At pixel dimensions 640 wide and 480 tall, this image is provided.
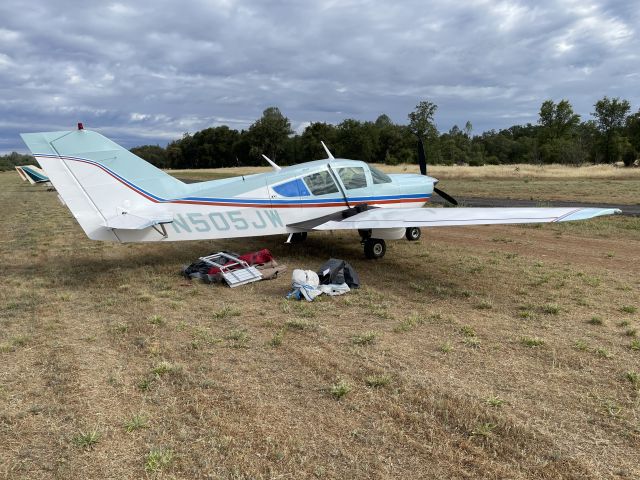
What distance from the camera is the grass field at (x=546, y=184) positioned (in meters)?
21.5

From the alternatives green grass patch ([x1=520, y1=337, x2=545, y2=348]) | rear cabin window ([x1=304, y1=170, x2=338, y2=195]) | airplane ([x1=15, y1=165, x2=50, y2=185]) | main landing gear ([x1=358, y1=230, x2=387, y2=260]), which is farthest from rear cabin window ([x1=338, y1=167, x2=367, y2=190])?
airplane ([x1=15, y1=165, x2=50, y2=185])

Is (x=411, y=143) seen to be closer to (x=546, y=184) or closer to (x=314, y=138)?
(x=314, y=138)

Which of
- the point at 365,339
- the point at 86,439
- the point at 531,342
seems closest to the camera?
the point at 86,439

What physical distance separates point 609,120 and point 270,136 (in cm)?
6355

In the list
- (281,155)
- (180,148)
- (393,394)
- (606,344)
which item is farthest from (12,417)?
(180,148)

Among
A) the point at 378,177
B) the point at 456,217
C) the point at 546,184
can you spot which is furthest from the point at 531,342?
the point at 546,184

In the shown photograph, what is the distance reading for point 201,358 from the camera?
15.3 ft

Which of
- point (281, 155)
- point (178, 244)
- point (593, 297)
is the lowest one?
point (593, 297)

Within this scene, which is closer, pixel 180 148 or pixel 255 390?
pixel 255 390

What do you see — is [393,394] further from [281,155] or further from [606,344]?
[281,155]

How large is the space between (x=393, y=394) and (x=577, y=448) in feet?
4.56

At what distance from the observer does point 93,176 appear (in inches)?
299

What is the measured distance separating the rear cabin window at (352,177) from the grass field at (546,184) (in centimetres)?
1320

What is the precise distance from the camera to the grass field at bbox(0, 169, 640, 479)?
3.05 metres
